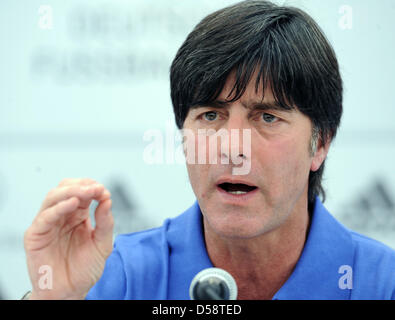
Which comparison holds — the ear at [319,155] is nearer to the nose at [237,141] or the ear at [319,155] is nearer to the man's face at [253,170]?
the man's face at [253,170]

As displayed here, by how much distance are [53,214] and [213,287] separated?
423 millimetres

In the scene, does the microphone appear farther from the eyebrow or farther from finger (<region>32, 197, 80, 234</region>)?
the eyebrow

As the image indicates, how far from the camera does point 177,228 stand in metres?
1.82

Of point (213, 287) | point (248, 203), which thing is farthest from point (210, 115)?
point (213, 287)

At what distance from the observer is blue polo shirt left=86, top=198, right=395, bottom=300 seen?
1600mm

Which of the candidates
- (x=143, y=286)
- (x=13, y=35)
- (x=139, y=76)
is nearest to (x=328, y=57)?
(x=143, y=286)

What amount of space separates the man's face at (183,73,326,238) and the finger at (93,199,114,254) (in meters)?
0.30

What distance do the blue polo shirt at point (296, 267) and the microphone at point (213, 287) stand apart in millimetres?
514

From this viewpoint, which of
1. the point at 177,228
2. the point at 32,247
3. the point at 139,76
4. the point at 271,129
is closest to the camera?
the point at 32,247

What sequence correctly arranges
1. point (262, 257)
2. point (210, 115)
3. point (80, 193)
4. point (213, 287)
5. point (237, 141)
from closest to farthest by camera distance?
1. point (213, 287)
2. point (80, 193)
3. point (237, 141)
4. point (210, 115)
5. point (262, 257)

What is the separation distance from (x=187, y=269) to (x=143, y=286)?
5.6 inches

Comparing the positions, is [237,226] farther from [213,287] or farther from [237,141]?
[213,287]

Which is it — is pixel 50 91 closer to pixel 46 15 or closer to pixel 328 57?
pixel 46 15

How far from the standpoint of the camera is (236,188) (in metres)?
1.55
